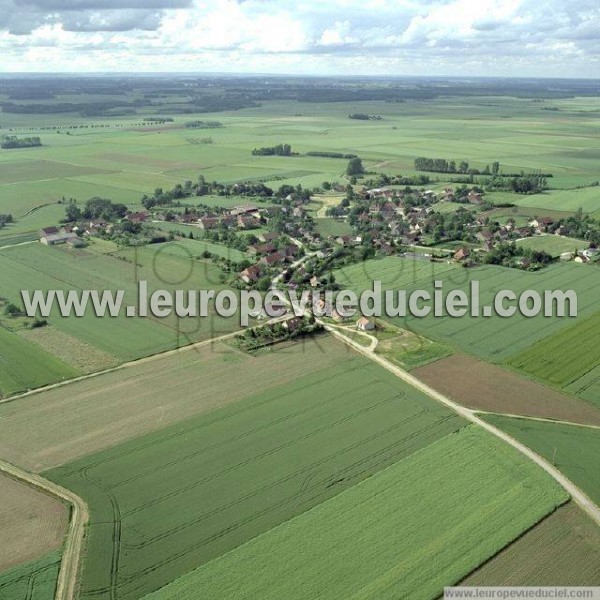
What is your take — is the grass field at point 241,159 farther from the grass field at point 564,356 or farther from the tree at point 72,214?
the grass field at point 564,356

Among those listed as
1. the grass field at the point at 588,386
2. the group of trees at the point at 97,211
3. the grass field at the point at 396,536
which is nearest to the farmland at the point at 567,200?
the grass field at the point at 588,386

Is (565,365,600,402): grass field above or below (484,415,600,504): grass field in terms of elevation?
above

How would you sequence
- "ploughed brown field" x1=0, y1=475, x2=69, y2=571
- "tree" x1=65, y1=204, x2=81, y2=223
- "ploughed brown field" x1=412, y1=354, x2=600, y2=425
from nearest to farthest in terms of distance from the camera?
1. "ploughed brown field" x1=0, y1=475, x2=69, y2=571
2. "ploughed brown field" x1=412, y1=354, x2=600, y2=425
3. "tree" x1=65, y1=204, x2=81, y2=223

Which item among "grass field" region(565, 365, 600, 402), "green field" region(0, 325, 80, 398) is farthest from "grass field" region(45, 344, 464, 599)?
"green field" region(0, 325, 80, 398)

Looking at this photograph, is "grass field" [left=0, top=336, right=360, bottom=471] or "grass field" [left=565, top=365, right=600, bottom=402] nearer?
"grass field" [left=0, top=336, right=360, bottom=471]

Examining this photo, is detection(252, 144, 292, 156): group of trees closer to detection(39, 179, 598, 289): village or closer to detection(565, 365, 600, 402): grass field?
detection(39, 179, 598, 289): village

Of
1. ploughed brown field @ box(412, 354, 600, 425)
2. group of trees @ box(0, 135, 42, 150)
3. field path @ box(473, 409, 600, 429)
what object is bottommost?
field path @ box(473, 409, 600, 429)
